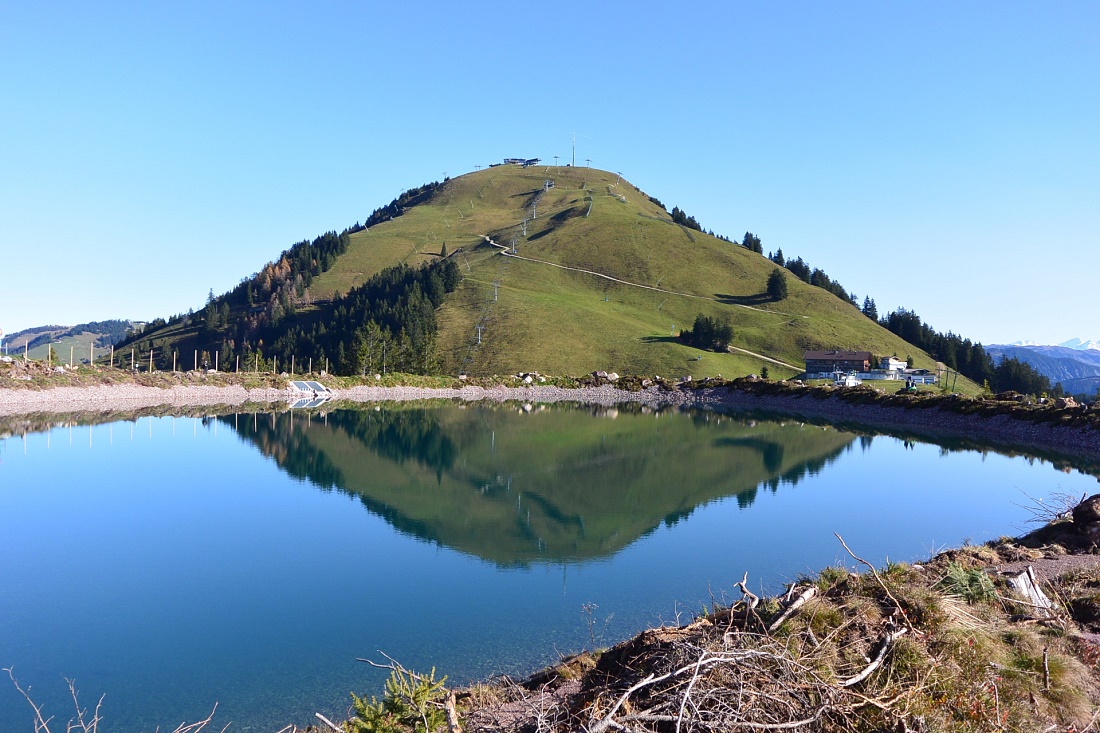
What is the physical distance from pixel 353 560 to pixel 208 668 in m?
8.08

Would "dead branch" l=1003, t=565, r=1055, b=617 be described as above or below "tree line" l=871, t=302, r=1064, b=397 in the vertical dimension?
below

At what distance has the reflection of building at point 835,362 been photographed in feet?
403

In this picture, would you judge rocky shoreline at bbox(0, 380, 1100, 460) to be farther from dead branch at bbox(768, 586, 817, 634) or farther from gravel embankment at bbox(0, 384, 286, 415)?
dead branch at bbox(768, 586, 817, 634)

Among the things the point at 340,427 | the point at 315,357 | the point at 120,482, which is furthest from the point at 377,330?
the point at 120,482

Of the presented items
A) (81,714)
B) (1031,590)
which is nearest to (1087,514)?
(1031,590)

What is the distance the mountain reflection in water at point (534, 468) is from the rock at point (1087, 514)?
12.5 m

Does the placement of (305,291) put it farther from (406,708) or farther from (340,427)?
(406,708)

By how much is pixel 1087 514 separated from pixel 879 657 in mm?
15863

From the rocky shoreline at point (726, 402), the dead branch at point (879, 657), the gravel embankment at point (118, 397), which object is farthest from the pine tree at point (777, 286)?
the dead branch at point (879, 657)

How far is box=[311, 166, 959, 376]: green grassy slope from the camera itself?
126 m

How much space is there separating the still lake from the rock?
4521 mm

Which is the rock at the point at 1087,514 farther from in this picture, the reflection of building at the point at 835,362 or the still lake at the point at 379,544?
the reflection of building at the point at 835,362

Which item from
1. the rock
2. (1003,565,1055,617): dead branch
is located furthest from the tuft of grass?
the rock

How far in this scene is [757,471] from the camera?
40188mm
